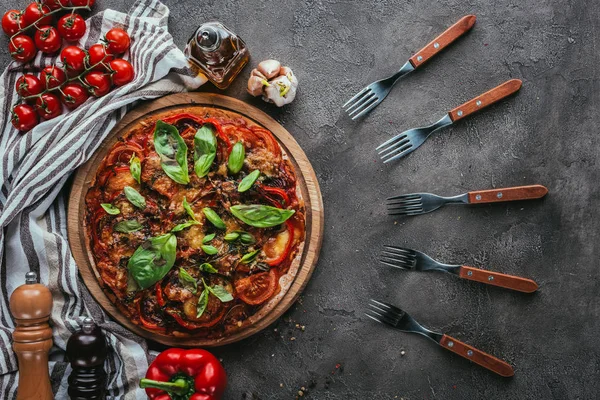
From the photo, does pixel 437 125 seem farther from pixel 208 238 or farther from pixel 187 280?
pixel 187 280

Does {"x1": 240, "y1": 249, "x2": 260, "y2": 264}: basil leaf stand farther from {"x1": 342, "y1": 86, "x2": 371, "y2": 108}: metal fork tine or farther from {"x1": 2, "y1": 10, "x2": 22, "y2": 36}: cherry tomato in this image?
{"x1": 2, "y1": 10, "x2": 22, "y2": 36}: cherry tomato

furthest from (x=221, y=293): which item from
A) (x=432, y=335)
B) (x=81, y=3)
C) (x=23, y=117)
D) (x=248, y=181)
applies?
(x=81, y=3)

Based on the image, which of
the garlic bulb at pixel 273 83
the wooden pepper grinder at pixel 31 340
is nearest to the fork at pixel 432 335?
the garlic bulb at pixel 273 83

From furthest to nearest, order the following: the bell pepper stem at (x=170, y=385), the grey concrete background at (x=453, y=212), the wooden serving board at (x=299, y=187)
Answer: the grey concrete background at (x=453, y=212)
the wooden serving board at (x=299, y=187)
the bell pepper stem at (x=170, y=385)

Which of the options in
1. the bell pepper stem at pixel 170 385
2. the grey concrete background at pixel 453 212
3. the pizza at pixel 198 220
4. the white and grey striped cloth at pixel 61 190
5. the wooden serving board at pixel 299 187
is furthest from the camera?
the grey concrete background at pixel 453 212

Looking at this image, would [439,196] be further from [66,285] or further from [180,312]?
[66,285]

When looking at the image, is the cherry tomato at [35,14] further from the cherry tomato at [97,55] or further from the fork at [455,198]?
the fork at [455,198]

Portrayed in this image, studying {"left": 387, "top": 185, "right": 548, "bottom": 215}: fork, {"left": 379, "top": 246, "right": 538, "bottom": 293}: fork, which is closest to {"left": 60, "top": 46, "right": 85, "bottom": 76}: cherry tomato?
{"left": 387, "top": 185, "right": 548, "bottom": 215}: fork
